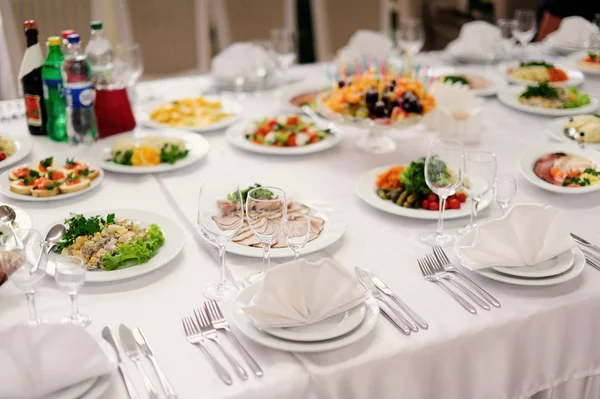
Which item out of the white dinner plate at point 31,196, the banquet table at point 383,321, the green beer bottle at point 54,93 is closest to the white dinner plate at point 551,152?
the banquet table at point 383,321

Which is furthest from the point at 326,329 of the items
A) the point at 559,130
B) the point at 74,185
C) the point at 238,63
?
the point at 238,63

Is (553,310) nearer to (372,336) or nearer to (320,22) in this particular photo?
(372,336)

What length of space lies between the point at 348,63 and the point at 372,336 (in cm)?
179

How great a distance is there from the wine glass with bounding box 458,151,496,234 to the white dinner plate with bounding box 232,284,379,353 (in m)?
0.41

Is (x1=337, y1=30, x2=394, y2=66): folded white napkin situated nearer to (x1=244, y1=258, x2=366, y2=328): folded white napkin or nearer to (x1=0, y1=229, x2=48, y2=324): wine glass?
(x1=244, y1=258, x2=366, y2=328): folded white napkin

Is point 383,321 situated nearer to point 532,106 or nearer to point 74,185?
point 74,185

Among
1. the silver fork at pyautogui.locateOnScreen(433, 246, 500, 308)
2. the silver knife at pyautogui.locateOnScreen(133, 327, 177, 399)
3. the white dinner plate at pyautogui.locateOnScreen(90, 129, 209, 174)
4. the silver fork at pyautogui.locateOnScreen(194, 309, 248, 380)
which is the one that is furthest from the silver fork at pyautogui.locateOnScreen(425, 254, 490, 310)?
the white dinner plate at pyautogui.locateOnScreen(90, 129, 209, 174)

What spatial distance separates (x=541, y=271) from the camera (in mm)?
1338

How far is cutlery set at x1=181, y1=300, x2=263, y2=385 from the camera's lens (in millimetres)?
1090

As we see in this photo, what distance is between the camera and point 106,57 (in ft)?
7.76

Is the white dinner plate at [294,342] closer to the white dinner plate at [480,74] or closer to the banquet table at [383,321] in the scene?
the banquet table at [383,321]

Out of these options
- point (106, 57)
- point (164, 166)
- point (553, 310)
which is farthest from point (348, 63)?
point (553, 310)

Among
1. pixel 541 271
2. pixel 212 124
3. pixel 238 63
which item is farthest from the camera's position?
pixel 238 63

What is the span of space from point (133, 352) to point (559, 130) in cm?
155
